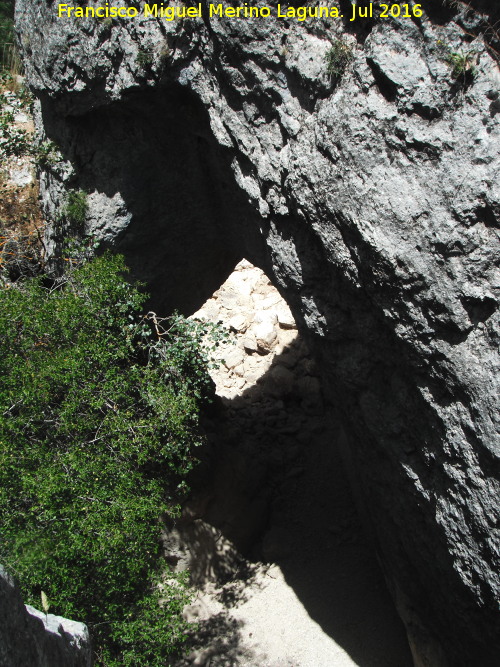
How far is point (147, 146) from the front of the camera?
5.81 metres

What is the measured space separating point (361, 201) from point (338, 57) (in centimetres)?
98

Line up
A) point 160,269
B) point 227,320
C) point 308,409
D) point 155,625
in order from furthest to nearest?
point 227,320 → point 308,409 → point 160,269 → point 155,625

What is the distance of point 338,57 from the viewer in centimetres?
404

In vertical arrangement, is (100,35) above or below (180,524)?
above

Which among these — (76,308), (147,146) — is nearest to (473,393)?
(76,308)

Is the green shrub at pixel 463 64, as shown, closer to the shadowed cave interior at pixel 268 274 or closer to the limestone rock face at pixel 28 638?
the shadowed cave interior at pixel 268 274

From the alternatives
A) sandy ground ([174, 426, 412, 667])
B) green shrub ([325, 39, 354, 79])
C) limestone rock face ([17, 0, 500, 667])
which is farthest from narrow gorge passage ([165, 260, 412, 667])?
green shrub ([325, 39, 354, 79])

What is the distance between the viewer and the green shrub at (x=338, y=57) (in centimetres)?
402

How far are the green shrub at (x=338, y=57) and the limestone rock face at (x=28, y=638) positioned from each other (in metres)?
3.52

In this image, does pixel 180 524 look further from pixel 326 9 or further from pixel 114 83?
pixel 326 9

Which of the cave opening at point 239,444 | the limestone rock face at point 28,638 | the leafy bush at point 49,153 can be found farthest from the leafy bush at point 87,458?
the leafy bush at point 49,153

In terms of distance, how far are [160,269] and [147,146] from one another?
4.39ft

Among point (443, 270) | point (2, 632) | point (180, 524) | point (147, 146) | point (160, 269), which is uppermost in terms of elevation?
point (147, 146)

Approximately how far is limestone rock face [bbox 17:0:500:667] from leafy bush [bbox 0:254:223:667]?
A: 1304mm
